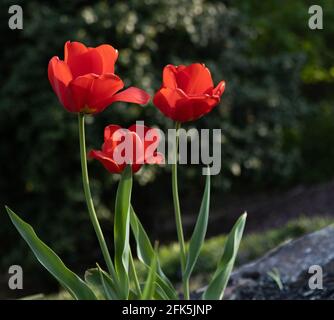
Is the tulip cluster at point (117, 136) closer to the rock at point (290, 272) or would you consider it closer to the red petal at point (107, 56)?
the red petal at point (107, 56)

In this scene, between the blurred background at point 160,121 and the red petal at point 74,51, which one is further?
the blurred background at point 160,121

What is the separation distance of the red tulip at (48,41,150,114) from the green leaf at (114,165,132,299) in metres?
0.20

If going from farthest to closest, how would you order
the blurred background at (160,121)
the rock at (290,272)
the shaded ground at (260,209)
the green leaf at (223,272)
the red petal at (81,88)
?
the shaded ground at (260,209), the blurred background at (160,121), the rock at (290,272), the green leaf at (223,272), the red petal at (81,88)

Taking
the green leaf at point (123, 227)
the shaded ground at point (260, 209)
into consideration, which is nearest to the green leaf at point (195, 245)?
the green leaf at point (123, 227)

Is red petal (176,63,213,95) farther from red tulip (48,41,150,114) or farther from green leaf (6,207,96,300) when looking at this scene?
green leaf (6,207,96,300)

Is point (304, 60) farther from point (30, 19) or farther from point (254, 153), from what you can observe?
point (30, 19)

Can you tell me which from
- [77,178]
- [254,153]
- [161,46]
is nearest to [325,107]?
[254,153]

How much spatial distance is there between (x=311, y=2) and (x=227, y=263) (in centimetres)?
843

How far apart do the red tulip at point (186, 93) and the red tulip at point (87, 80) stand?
0.11 meters

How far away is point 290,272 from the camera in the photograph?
3.45m

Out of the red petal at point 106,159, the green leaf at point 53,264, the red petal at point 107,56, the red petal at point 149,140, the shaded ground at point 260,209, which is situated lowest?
the shaded ground at point 260,209

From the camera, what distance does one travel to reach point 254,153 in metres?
8.31

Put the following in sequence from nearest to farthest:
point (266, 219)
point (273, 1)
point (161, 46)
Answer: point (161, 46)
point (266, 219)
point (273, 1)

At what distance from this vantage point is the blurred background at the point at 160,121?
710 cm
